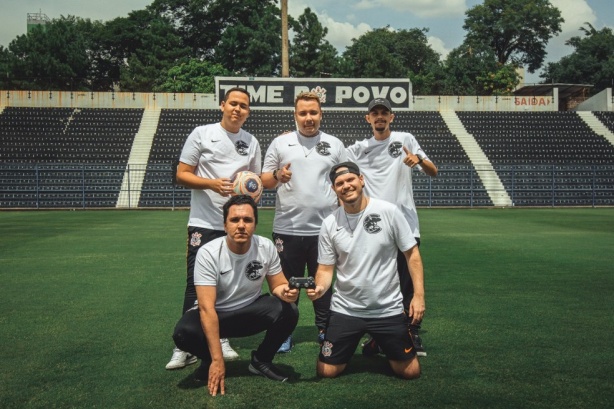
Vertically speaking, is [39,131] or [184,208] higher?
[39,131]

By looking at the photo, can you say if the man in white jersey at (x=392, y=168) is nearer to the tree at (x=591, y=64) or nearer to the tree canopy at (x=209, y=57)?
the tree canopy at (x=209, y=57)

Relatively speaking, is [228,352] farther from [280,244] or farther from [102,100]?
[102,100]

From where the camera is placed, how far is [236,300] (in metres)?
4.46

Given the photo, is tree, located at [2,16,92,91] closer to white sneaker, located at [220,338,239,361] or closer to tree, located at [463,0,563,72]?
tree, located at [463,0,563,72]

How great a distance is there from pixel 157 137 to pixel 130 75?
1960 cm

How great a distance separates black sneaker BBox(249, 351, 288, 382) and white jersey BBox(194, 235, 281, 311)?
1.36ft

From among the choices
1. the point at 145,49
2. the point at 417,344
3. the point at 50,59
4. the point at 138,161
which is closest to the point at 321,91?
the point at 138,161

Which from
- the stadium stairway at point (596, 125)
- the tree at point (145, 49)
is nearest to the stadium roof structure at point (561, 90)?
the stadium stairway at point (596, 125)

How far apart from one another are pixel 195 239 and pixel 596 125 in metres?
36.5

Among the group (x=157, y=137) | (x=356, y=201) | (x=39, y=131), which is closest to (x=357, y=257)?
(x=356, y=201)

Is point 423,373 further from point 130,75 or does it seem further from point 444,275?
point 130,75

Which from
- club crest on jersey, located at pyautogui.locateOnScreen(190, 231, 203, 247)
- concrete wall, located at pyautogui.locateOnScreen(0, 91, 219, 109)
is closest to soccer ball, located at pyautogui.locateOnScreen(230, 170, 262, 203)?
club crest on jersey, located at pyautogui.locateOnScreen(190, 231, 203, 247)

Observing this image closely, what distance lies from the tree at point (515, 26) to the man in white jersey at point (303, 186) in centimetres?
6607

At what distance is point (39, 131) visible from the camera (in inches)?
1328
